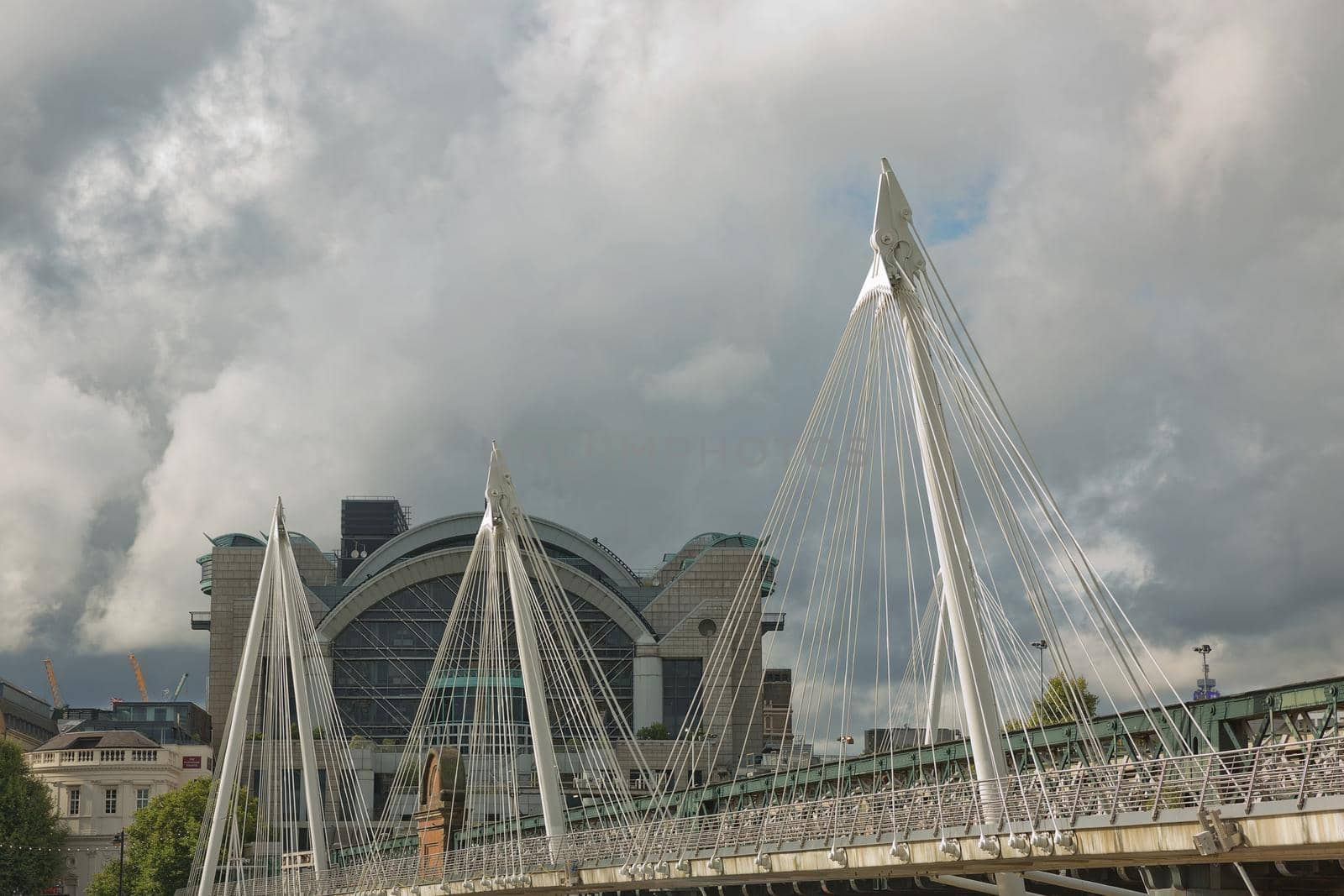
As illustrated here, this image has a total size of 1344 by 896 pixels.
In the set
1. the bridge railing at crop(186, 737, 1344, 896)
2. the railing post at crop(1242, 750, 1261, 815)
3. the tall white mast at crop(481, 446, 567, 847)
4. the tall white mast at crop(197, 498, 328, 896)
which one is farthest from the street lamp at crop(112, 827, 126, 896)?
the railing post at crop(1242, 750, 1261, 815)

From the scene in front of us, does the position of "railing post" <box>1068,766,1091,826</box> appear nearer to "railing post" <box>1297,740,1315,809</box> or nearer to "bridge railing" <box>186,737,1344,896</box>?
"bridge railing" <box>186,737,1344,896</box>

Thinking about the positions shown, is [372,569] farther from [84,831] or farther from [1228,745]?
[1228,745]

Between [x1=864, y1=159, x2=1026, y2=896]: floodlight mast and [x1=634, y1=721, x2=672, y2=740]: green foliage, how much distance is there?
327ft

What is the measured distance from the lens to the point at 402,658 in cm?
13962

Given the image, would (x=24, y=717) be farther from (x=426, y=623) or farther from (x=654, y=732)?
(x=654, y=732)

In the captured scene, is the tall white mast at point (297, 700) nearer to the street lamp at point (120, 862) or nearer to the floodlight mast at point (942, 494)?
the street lamp at point (120, 862)

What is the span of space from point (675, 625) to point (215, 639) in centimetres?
4111

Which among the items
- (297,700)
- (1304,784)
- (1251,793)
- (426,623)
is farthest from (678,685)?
(1304,784)

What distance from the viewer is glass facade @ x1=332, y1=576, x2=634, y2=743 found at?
139000mm

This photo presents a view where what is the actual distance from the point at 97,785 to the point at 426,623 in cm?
3142

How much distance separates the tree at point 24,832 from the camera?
101 m

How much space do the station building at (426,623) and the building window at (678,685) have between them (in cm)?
8

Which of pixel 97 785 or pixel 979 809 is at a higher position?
pixel 97 785

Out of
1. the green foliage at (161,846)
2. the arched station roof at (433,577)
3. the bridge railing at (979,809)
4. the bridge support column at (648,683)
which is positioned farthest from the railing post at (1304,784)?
the arched station roof at (433,577)
